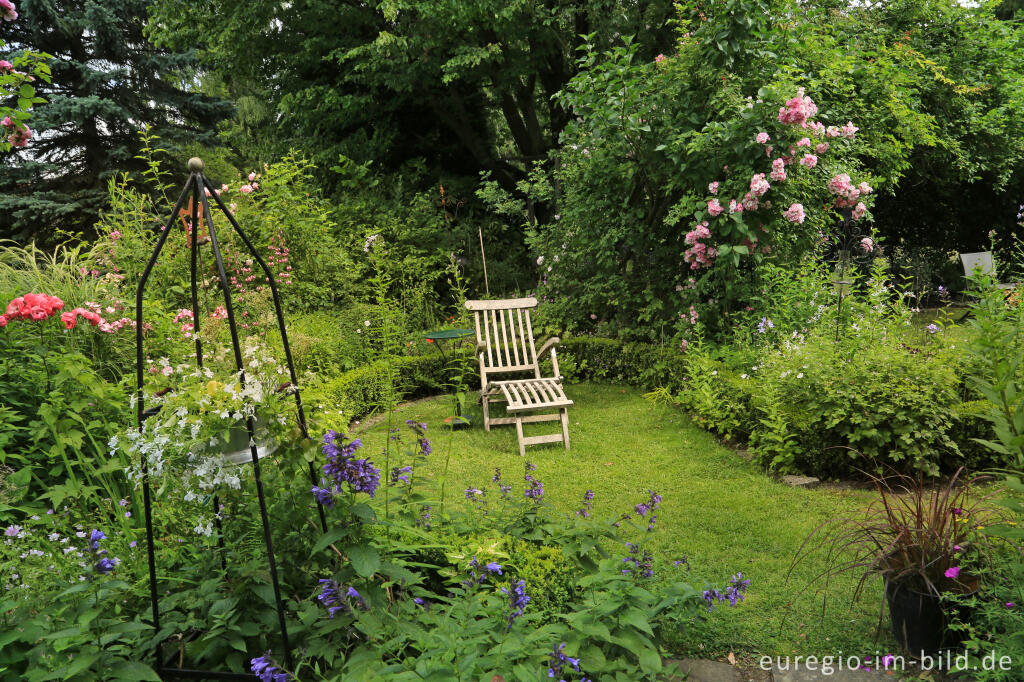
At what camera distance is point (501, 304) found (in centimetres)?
614

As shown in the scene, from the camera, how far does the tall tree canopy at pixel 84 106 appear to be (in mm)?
10773

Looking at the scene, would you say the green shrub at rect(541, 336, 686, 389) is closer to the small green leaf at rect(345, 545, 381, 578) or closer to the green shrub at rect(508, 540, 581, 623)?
the green shrub at rect(508, 540, 581, 623)

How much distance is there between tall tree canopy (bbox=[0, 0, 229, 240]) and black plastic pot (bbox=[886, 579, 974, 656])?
40.3 ft

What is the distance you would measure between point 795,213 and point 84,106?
37.4 feet

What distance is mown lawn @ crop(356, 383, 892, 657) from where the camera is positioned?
2438mm

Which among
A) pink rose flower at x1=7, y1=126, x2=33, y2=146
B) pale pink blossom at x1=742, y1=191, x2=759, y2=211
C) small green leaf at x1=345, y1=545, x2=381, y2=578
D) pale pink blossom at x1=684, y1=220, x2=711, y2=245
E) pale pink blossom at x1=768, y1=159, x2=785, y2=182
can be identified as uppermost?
pink rose flower at x1=7, y1=126, x2=33, y2=146

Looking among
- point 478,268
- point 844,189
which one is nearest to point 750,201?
point 844,189

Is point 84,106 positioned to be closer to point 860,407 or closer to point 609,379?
point 609,379

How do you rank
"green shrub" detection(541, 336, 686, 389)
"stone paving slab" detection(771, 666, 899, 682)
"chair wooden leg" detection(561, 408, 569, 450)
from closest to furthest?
"stone paving slab" detection(771, 666, 899, 682) < "chair wooden leg" detection(561, 408, 569, 450) < "green shrub" detection(541, 336, 686, 389)

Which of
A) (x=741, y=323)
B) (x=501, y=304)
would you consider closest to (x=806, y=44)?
(x=741, y=323)

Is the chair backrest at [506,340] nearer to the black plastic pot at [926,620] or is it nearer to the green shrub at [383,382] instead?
the green shrub at [383,382]

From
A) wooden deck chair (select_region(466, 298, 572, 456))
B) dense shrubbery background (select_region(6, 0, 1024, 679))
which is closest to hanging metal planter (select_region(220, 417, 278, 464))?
dense shrubbery background (select_region(6, 0, 1024, 679))

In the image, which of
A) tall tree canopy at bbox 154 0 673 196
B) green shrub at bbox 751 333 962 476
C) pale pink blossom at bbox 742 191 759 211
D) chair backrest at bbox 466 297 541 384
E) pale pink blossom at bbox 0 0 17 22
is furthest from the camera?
tall tree canopy at bbox 154 0 673 196

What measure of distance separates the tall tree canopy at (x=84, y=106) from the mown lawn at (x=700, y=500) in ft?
30.0
